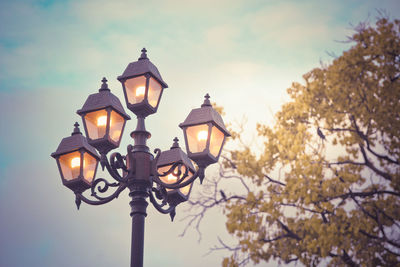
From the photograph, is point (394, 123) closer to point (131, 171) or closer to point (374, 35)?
point (374, 35)

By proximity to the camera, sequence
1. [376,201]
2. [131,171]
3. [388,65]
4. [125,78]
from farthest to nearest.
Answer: [388,65]
[376,201]
[125,78]
[131,171]

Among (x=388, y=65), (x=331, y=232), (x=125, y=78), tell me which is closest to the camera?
(x=125, y=78)

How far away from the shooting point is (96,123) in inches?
232

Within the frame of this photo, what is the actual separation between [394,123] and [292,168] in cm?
195

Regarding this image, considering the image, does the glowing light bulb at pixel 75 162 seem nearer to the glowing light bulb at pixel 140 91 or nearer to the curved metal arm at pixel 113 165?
the curved metal arm at pixel 113 165

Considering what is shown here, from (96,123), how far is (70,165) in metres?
0.70

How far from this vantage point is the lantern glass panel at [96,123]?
5809mm

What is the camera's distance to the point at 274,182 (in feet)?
33.9

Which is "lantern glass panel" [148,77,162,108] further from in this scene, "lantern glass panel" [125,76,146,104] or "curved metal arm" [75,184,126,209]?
"curved metal arm" [75,184,126,209]

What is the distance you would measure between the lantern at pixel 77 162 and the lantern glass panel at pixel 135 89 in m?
0.79

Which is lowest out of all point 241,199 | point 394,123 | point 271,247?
point 271,247

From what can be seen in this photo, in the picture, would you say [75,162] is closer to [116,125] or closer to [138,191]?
[116,125]

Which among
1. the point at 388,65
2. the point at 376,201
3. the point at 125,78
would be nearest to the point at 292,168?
the point at 376,201

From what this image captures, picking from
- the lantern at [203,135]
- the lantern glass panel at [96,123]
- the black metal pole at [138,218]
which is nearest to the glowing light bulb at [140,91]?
the lantern glass panel at [96,123]
